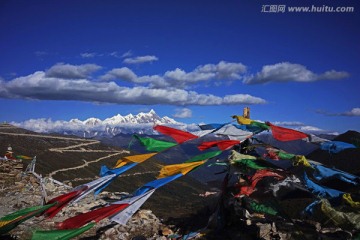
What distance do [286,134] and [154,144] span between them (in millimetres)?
3797

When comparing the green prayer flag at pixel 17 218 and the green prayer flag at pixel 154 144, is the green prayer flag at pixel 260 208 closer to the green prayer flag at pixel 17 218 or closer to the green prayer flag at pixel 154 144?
the green prayer flag at pixel 154 144

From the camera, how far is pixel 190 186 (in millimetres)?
127938

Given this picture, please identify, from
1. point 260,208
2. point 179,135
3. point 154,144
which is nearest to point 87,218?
point 154,144

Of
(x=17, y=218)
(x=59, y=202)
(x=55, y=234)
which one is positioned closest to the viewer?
(x=55, y=234)

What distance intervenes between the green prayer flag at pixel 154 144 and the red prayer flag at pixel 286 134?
293 cm

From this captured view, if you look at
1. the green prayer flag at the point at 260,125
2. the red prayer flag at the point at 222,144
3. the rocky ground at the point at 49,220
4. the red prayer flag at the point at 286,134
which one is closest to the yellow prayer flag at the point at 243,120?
the green prayer flag at the point at 260,125

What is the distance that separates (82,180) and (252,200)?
70439mm

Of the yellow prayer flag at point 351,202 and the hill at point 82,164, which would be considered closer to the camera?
the yellow prayer flag at point 351,202

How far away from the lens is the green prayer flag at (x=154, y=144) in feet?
30.8

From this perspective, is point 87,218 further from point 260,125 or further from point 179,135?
point 260,125

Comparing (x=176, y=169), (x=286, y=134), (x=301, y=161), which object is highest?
(x=286, y=134)

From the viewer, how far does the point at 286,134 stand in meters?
9.35

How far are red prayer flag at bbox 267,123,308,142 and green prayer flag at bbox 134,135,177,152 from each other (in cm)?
293

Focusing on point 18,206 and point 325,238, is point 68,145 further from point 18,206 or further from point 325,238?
point 325,238
